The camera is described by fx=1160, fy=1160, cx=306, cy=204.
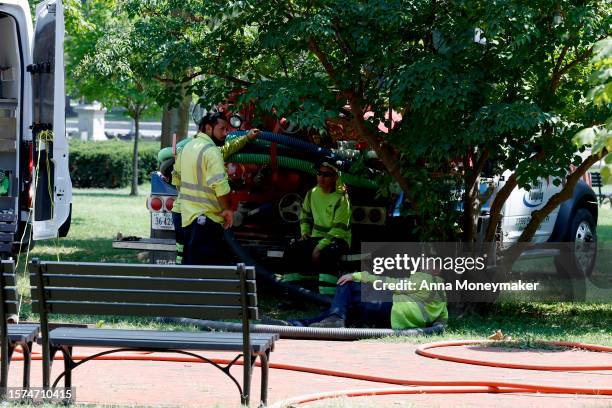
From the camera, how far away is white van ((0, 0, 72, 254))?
38.7 ft

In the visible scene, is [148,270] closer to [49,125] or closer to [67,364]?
[67,364]

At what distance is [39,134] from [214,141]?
2.67m

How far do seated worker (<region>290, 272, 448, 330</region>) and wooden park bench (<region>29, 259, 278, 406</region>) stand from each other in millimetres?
3350

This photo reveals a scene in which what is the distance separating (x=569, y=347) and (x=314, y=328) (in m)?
1.98

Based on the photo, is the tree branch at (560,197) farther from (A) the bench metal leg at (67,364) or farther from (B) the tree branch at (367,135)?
(A) the bench metal leg at (67,364)

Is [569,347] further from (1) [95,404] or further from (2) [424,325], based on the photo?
(1) [95,404]

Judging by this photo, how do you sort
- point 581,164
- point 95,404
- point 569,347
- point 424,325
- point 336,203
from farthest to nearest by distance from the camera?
point 336,203
point 581,164
point 424,325
point 569,347
point 95,404

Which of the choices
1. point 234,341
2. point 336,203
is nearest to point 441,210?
point 336,203

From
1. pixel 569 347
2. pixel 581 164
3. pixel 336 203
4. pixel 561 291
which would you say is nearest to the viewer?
pixel 569 347

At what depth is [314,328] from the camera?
9148mm

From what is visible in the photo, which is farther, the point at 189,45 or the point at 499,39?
the point at 189,45

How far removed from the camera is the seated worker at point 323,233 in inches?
433

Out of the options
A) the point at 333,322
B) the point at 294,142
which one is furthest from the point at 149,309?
the point at 294,142

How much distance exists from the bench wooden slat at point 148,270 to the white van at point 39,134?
554cm
